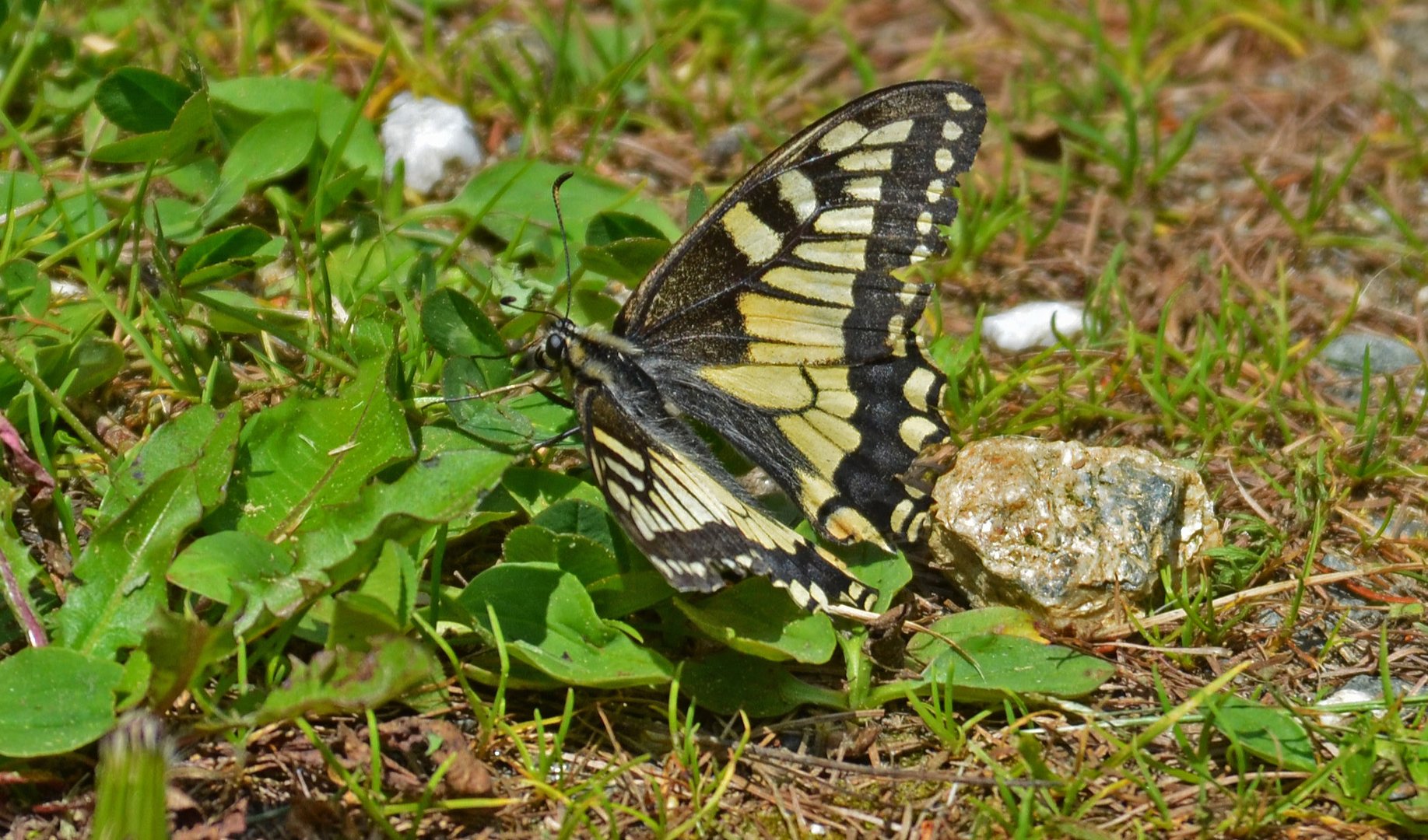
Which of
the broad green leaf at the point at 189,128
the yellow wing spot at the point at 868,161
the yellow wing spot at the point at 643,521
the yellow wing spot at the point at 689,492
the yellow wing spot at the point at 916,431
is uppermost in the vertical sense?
the broad green leaf at the point at 189,128

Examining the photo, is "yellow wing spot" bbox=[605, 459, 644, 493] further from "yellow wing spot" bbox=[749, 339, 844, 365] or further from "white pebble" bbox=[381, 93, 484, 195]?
"white pebble" bbox=[381, 93, 484, 195]

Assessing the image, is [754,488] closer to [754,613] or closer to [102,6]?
[754,613]

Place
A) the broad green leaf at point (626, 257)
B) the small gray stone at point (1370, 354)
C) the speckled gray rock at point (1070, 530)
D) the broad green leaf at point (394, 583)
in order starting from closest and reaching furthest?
the broad green leaf at point (394, 583) → the speckled gray rock at point (1070, 530) → the broad green leaf at point (626, 257) → the small gray stone at point (1370, 354)

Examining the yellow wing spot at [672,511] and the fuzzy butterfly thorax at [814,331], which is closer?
the yellow wing spot at [672,511]

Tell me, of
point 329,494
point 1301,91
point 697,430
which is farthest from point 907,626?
point 1301,91

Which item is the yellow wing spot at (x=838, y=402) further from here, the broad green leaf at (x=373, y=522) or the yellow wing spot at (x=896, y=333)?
the broad green leaf at (x=373, y=522)

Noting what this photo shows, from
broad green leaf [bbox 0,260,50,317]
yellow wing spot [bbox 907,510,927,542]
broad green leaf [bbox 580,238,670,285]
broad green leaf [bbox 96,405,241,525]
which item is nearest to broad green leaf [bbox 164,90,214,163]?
broad green leaf [bbox 0,260,50,317]

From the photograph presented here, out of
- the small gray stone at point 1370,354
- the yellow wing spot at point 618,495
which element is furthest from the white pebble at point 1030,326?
the yellow wing spot at point 618,495

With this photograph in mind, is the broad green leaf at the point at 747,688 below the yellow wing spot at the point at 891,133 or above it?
below
